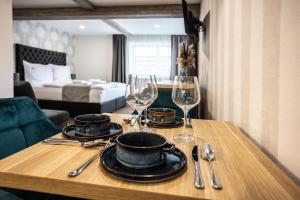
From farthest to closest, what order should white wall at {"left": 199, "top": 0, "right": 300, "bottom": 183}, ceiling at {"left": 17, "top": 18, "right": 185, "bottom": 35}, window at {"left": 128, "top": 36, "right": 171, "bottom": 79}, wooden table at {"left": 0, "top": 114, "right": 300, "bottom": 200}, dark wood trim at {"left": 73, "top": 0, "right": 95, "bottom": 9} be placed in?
window at {"left": 128, "top": 36, "right": 171, "bottom": 79}
ceiling at {"left": 17, "top": 18, "right": 185, "bottom": 35}
dark wood trim at {"left": 73, "top": 0, "right": 95, "bottom": 9}
white wall at {"left": 199, "top": 0, "right": 300, "bottom": 183}
wooden table at {"left": 0, "top": 114, "right": 300, "bottom": 200}

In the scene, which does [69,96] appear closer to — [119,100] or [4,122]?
[119,100]

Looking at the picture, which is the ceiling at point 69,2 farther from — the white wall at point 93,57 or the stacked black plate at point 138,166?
the stacked black plate at point 138,166

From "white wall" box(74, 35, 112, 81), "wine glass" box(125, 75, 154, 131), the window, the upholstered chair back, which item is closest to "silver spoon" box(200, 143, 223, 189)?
"wine glass" box(125, 75, 154, 131)

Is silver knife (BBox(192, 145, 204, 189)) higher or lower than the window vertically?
lower

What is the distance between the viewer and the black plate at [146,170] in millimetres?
509

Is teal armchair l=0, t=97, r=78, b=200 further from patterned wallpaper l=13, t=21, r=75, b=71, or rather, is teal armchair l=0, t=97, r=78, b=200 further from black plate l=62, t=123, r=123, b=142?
patterned wallpaper l=13, t=21, r=75, b=71

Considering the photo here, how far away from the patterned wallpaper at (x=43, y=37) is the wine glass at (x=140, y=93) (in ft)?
18.4

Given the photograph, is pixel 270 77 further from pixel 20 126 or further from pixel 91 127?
pixel 20 126

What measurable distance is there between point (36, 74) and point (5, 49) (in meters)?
2.73

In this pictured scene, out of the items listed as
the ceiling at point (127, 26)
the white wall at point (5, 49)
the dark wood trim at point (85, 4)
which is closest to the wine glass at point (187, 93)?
the white wall at point (5, 49)

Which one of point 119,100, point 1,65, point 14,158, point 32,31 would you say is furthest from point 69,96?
point 14,158

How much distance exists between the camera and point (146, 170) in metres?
0.55

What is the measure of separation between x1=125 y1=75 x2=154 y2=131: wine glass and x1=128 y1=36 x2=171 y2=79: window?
22.2ft

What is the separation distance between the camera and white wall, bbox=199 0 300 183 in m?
0.64
